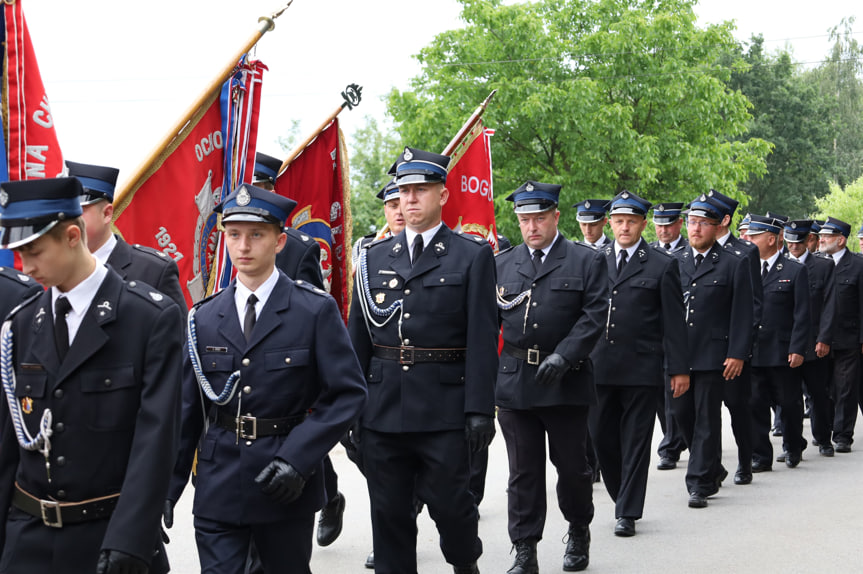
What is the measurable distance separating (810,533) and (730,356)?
180cm

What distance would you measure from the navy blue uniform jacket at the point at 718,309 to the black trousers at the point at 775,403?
70.2 inches

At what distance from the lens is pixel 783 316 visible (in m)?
11.6

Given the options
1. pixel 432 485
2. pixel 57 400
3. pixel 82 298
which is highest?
pixel 82 298

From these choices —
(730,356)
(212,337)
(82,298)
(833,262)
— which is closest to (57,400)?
(82,298)

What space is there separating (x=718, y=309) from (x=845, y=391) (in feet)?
13.4

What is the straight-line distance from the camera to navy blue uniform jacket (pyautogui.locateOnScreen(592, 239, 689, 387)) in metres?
8.21

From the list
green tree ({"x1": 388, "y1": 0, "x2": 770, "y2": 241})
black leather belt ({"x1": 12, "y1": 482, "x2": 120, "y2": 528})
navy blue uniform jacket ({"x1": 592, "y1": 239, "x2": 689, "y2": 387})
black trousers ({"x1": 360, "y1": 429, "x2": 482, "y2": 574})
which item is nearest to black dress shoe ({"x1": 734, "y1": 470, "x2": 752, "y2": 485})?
navy blue uniform jacket ({"x1": 592, "y1": 239, "x2": 689, "y2": 387})

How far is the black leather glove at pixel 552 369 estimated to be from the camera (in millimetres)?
6578

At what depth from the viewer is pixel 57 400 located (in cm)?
362

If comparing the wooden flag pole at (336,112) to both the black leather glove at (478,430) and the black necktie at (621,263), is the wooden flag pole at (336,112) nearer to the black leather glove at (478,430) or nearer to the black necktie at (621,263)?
the black necktie at (621,263)

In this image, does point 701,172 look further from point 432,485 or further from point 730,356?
point 432,485

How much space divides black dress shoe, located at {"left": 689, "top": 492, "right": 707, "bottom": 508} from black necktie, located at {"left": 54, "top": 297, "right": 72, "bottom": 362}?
6.35m

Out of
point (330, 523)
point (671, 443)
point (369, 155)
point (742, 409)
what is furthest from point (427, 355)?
point (369, 155)

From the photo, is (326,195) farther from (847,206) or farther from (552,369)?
(847,206)
